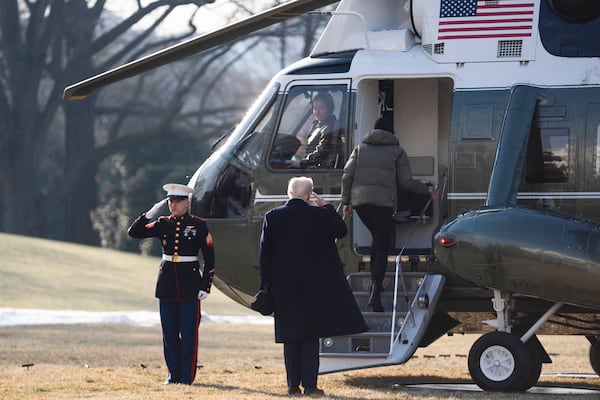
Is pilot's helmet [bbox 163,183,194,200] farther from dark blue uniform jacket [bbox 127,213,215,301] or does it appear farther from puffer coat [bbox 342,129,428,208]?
puffer coat [bbox 342,129,428,208]

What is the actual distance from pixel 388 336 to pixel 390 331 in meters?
0.12

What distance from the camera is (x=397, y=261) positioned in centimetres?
1140

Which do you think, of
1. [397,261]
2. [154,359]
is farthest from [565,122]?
[154,359]

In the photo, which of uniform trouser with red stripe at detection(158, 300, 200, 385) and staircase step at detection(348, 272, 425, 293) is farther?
staircase step at detection(348, 272, 425, 293)

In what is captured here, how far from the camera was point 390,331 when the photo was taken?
11164 millimetres

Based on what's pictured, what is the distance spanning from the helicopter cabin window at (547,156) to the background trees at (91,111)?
60.5 ft

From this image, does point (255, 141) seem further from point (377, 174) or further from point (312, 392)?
point (312, 392)

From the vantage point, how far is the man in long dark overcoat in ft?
33.2

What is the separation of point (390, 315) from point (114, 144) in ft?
104

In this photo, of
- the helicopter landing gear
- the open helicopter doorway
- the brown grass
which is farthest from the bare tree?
the helicopter landing gear

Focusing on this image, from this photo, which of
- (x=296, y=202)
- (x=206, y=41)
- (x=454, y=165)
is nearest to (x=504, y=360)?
(x=454, y=165)

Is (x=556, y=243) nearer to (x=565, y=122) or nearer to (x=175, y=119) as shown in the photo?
(x=565, y=122)

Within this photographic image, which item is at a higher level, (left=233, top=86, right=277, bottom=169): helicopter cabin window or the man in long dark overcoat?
(left=233, top=86, right=277, bottom=169): helicopter cabin window

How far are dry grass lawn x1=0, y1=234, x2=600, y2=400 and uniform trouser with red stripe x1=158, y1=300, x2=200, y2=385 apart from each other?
0.65 feet
